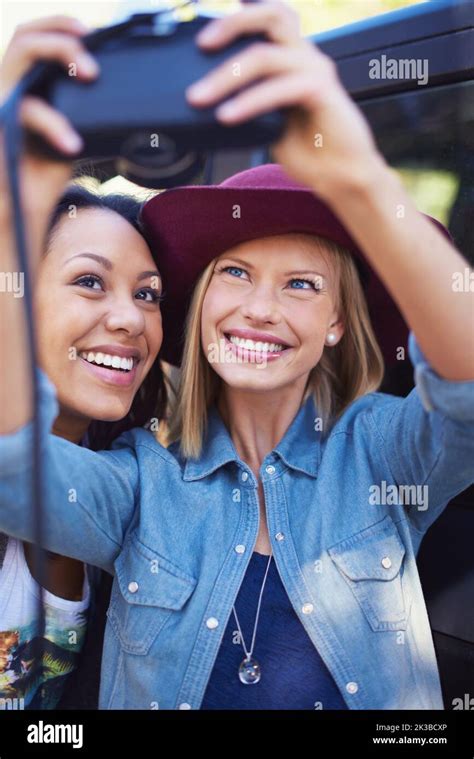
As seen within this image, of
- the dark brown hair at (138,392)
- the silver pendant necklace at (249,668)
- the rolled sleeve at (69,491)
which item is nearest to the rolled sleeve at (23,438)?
the rolled sleeve at (69,491)

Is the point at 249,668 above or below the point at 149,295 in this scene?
below

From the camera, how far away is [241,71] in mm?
829

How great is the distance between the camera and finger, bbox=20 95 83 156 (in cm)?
85

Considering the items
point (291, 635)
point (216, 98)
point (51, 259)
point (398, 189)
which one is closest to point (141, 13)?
point (216, 98)

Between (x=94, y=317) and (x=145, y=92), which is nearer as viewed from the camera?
(x=145, y=92)

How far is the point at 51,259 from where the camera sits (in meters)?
1.53

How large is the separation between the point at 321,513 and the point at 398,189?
1.98ft

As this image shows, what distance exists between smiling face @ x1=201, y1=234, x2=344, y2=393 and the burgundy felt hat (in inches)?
1.3

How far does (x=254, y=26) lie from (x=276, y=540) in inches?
31.6

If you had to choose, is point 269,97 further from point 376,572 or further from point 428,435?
point 376,572

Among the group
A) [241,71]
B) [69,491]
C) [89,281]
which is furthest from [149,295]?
[241,71]

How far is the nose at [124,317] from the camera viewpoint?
1.48 meters
